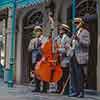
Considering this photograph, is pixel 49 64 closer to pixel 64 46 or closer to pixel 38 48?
pixel 64 46

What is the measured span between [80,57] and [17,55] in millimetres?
7150

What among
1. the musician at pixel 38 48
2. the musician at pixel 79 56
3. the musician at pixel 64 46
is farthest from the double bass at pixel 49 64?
the musician at pixel 79 56

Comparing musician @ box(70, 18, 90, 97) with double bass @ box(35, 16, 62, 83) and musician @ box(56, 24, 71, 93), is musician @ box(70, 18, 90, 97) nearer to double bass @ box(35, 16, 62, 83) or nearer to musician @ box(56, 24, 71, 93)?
musician @ box(56, 24, 71, 93)

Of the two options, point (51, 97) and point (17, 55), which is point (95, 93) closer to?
point (51, 97)

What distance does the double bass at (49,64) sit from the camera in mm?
12688

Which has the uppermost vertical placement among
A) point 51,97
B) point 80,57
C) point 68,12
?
point 68,12

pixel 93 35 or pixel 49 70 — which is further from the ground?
pixel 93 35

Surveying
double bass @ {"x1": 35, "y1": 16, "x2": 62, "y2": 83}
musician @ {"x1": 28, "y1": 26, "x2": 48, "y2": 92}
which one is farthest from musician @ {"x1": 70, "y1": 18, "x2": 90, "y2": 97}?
musician @ {"x1": 28, "y1": 26, "x2": 48, "y2": 92}

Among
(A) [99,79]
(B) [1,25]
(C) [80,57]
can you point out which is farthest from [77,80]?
(B) [1,25]

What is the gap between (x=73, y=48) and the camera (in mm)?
12070

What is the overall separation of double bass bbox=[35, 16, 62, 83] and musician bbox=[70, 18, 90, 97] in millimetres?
697

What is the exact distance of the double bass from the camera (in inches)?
500

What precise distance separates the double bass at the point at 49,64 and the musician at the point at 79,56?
0.70 m

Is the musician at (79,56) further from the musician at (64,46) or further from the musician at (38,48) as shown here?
the musician at (38,48)
